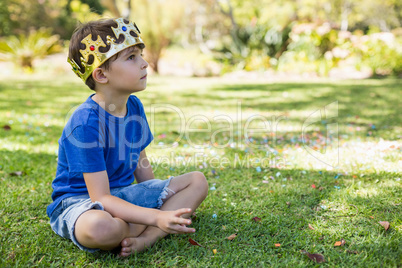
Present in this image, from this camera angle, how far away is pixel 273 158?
3.39m

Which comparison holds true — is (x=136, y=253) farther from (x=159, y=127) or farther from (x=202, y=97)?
(x=202, y=97)

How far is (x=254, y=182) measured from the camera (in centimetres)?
287

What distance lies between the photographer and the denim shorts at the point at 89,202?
1.82 m

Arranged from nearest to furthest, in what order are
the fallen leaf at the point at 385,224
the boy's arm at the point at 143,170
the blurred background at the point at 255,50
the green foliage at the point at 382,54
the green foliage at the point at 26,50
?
the fallen leaf at the point at 385,224 < the boy's arm at the point at 143,170 < the green foliage at the point at 382,54 < the blurred background at the point at 255,50 < the green foliage at the point at 26,50

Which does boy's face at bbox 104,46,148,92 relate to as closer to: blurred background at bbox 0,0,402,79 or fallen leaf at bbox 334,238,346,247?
fallen leaf at bbox 334,238,346,247

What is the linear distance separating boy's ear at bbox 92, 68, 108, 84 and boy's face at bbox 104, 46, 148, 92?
2 centimetres

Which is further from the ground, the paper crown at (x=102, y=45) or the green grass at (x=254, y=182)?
the paper crown at (x=102, y=45)

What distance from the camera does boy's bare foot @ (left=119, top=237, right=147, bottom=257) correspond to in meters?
1.82

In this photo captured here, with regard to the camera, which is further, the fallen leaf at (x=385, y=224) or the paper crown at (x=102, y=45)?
the fallen leaf at (x=385, y=224)

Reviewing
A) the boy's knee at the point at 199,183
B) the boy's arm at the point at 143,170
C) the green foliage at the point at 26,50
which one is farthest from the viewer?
the green foliage at the point at 26,50

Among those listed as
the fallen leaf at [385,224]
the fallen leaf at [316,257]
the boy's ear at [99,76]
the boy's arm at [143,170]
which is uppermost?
the boy's ear at [99,76]

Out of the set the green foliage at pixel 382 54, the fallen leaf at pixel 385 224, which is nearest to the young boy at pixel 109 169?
the fallen leaf at pixel 385 224

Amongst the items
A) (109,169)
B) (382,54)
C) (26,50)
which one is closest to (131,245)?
(109,169)

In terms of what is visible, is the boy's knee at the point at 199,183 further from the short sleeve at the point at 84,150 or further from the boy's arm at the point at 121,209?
the short sleeve at the point at 84,150
